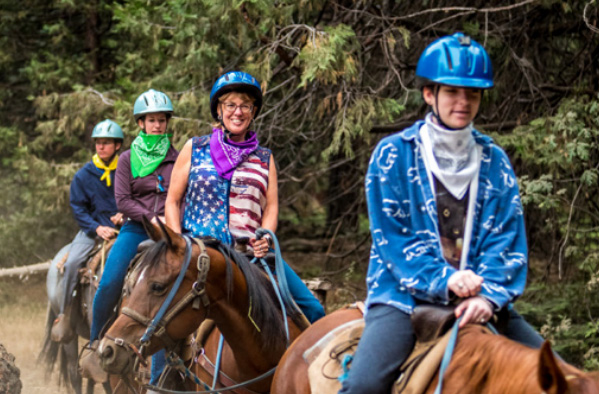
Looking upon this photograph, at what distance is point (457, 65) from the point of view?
3.21m

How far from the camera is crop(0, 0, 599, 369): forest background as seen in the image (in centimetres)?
809

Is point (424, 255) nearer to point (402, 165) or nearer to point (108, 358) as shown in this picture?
point (402, 165)

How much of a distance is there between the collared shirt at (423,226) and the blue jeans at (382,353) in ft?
0.22

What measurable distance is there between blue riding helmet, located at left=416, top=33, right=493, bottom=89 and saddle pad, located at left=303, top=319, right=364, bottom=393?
1200 mm

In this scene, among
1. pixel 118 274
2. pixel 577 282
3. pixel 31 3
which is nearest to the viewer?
pixel 118 274

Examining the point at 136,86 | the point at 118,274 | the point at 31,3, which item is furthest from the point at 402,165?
the point at 31,3

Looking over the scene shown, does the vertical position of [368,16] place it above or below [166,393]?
above

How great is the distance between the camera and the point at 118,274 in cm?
645

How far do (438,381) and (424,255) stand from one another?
492mm

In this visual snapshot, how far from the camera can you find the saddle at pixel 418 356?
3.09 metres

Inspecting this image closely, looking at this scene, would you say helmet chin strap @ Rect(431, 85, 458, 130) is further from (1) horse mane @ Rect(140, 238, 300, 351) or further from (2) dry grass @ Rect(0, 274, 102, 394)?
(2) dry grass @ Rect(0, 274, 102, 394)

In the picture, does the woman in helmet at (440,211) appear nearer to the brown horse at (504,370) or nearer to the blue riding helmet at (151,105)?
the brown horse at (504,370)

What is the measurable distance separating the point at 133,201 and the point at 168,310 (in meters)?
2.24

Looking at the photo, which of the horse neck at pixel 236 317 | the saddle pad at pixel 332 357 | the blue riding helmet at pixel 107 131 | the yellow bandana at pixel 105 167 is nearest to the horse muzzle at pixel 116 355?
the horse neck at pixel 236 317
